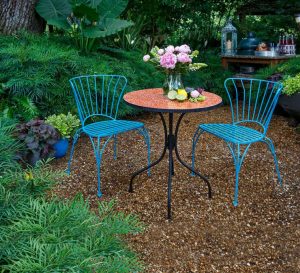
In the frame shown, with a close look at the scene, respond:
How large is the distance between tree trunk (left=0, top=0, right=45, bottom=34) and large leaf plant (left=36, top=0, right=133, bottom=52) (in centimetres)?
→ 15

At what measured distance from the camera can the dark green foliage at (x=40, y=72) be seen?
3.86m

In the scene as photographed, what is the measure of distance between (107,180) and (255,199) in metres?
1.17

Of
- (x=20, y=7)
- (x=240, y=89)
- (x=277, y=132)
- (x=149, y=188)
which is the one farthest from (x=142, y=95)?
(x=240, y=89)

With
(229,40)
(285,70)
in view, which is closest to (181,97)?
(285,70)

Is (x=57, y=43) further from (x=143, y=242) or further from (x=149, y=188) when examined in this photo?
(x=143, y=242)

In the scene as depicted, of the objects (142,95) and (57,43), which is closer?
(142,95)

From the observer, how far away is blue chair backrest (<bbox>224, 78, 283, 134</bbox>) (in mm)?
3141

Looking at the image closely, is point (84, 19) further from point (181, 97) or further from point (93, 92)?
point (181, 97)

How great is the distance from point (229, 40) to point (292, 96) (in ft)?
6.73

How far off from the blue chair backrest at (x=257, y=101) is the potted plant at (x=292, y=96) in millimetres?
126

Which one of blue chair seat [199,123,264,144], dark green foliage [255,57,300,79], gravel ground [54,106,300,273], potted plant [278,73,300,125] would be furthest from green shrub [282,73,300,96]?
blue chair seat [199,123,264,144]

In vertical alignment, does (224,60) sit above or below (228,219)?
above

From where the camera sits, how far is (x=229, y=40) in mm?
6105

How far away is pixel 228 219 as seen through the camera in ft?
8.62
